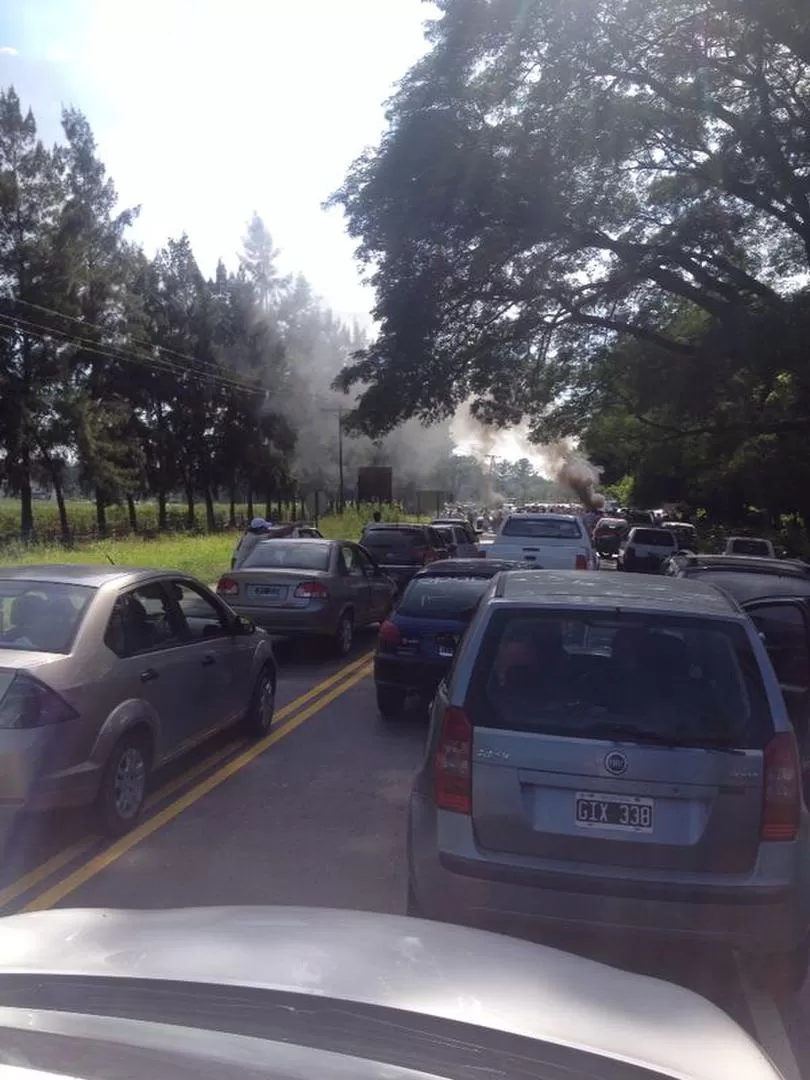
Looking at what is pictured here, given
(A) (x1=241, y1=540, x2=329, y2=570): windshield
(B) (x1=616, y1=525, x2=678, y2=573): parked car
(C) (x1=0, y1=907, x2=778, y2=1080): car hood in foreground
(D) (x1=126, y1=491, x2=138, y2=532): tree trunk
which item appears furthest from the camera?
(D) (x1=126, y1=491, x2=138, y2=532): tree trunk

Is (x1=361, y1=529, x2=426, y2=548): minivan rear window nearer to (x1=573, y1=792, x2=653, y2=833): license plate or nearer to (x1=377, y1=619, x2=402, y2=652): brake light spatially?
(x1=377, y1=619, x2=402, y2=652): brake light

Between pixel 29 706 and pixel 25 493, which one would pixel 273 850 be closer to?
pixel 29 706

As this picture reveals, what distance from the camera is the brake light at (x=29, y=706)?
5488 millimetres

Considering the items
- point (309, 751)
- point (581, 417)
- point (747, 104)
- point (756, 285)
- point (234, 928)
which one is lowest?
point (309, 751)

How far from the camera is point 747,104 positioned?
20234 millimetres

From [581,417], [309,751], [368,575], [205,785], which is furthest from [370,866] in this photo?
[581,417]

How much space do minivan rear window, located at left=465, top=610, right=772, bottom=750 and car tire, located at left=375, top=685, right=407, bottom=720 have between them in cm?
540

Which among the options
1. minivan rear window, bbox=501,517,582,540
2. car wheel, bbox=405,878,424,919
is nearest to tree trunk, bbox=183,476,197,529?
minivan rear window, bbox=501,517,582,540

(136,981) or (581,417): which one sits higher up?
(581,417)

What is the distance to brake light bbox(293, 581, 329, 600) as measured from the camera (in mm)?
13305

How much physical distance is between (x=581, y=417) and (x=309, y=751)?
22.3 m

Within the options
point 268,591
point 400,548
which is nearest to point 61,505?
point 400,548

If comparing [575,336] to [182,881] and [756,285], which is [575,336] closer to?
[756,285]

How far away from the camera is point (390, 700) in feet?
32.6
